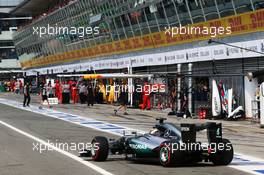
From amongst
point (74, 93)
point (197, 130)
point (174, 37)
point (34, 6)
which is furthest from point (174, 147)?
point (34, 6)

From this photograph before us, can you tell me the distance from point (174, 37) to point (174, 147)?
21957mm

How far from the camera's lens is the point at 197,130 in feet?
36.9

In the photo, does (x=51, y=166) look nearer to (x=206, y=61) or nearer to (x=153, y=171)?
(x=153, y=171)

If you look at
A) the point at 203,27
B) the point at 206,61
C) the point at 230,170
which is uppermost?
the point at 203,27

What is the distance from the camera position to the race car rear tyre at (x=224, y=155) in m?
11.4

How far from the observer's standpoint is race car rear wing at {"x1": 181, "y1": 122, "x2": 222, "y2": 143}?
11117mm

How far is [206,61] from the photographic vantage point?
28938 millimetres

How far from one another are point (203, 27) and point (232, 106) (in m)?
5.79

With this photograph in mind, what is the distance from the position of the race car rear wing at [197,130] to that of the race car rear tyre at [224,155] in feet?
0.74

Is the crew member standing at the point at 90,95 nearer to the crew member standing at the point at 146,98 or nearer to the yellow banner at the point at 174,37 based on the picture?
the yellow banner at the point at 174,37

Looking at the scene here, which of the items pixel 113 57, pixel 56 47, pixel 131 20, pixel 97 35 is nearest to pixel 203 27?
pixel 131 20

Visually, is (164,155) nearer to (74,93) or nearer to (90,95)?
(90,95)

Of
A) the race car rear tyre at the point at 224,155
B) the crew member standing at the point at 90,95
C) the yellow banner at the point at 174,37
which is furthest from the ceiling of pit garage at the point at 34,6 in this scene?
the race car rear tyre at the point at 224,155

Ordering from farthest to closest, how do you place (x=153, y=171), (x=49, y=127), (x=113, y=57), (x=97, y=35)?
(x=97, y=35) → (x=113, y=57) → (x=49, y=127) → (x=153, y=171)
